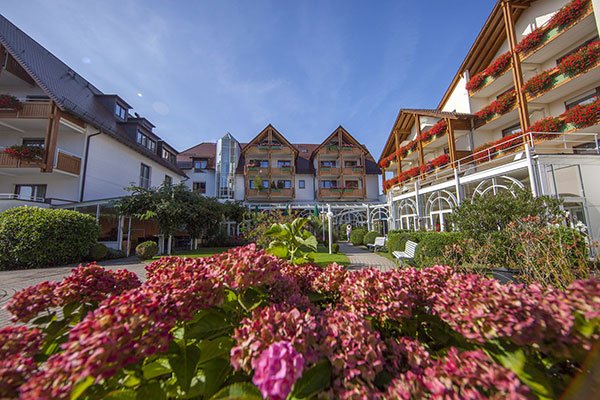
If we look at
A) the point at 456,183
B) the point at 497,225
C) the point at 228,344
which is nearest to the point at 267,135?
the point at 456,183

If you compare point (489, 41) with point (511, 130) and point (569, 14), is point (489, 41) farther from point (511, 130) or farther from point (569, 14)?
point (511, 130)

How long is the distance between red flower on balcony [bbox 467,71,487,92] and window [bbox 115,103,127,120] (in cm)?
2591

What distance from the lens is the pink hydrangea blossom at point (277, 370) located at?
2.04 ft

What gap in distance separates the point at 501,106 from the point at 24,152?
2552 cm

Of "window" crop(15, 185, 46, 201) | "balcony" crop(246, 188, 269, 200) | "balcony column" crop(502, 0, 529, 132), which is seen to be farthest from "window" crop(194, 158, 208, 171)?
"balcony column" crop(502, 0, 529, 132)

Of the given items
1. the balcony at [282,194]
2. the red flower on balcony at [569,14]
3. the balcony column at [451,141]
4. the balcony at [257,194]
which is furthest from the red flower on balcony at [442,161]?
the balcony at [257,194]

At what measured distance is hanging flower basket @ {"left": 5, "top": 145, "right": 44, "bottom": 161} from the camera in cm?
1210

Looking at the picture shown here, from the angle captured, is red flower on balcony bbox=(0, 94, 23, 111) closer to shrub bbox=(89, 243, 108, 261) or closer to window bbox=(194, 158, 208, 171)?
shrub bbox=(89, 243, 108, 261)

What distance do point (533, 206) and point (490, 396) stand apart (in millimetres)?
7026

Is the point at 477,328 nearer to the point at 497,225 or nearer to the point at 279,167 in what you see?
the point at 497,225

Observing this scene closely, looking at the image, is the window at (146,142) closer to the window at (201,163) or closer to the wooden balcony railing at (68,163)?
the wooden balcony railing at (68,163)

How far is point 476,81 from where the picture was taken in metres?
14.9

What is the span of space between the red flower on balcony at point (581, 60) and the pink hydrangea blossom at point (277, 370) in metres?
16.3

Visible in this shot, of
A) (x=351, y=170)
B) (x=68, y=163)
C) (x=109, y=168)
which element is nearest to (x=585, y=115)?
(x=351, y=170)
